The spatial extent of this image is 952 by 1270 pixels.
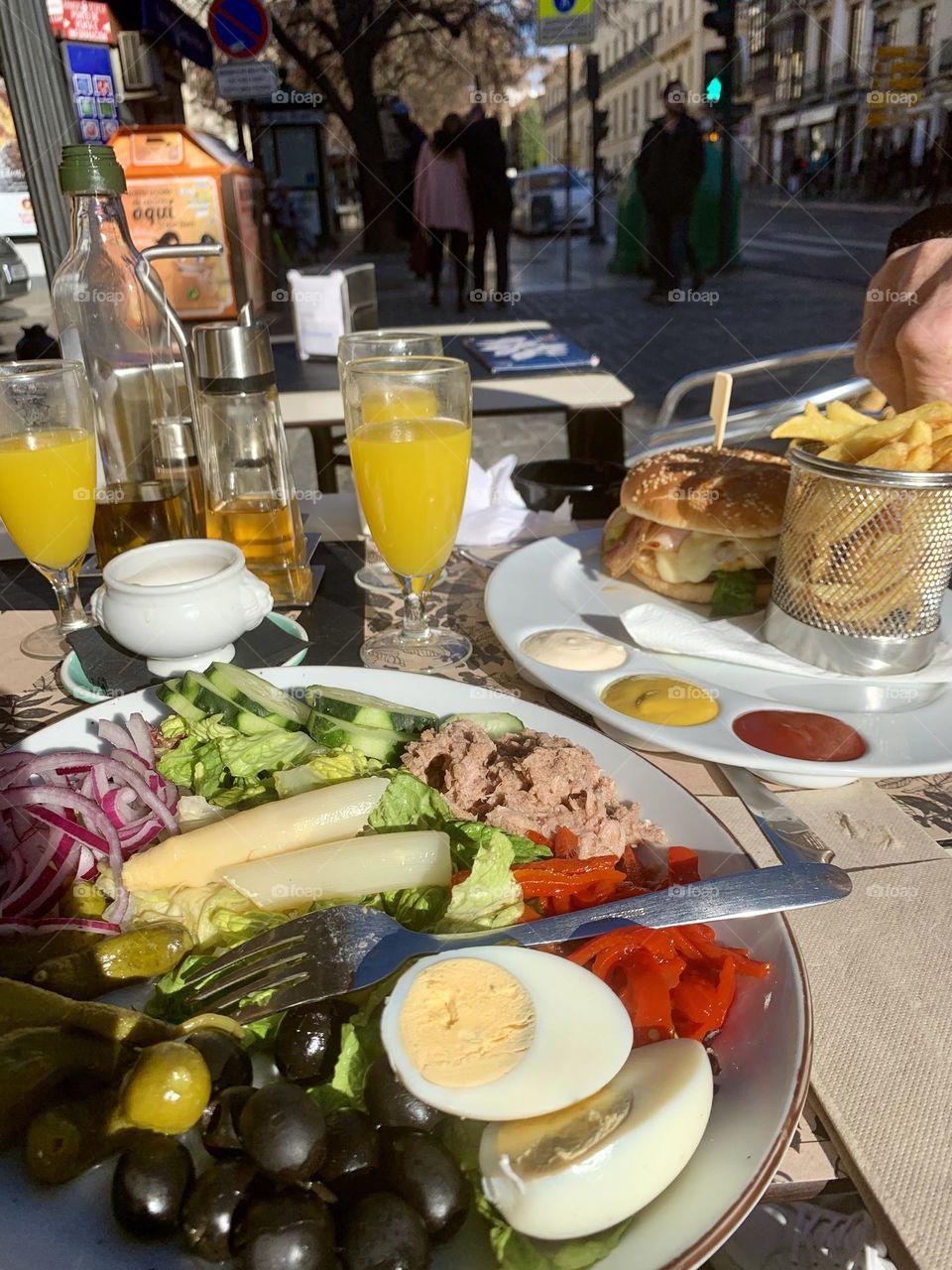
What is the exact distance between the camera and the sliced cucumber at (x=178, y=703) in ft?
4.10

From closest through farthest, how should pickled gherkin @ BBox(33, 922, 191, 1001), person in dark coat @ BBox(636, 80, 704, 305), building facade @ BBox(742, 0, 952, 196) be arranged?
pickled gherkin @ BBox(33, 922, 191, 1001) < person in dark coat @ BBox(636, 80, 704, 305) < building facade @ BBox(742, 0, 952, 196)

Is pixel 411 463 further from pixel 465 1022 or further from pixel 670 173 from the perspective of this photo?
pixel 670 173

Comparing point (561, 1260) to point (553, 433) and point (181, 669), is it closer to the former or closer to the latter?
point (181, 669)

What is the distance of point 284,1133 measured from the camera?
2.23 ft

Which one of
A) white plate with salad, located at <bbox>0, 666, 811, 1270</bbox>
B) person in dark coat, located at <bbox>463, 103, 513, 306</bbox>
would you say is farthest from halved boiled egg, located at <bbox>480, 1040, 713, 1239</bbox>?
person in dark coat, located at <bbox>463, 103, 513, 306</bbox>

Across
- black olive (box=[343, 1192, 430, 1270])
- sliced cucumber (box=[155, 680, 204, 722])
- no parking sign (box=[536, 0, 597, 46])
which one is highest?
no parking sign (box=[536, 0, 597, 46])

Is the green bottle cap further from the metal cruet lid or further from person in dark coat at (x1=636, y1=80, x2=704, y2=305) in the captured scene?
person in dark coat at (x1=636, y1=80, x2=704, y2=305)

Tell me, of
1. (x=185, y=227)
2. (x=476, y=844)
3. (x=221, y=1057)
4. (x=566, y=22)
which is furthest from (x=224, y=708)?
(x=566, y=22)

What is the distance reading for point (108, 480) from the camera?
186 centimetres

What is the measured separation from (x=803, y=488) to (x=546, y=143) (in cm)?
3896

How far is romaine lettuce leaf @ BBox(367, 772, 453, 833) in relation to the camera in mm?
1075

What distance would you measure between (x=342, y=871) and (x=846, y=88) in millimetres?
32972

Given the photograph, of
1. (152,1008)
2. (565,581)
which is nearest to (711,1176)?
(152,1008)

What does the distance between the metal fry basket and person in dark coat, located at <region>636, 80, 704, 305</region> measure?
874 centimetres
